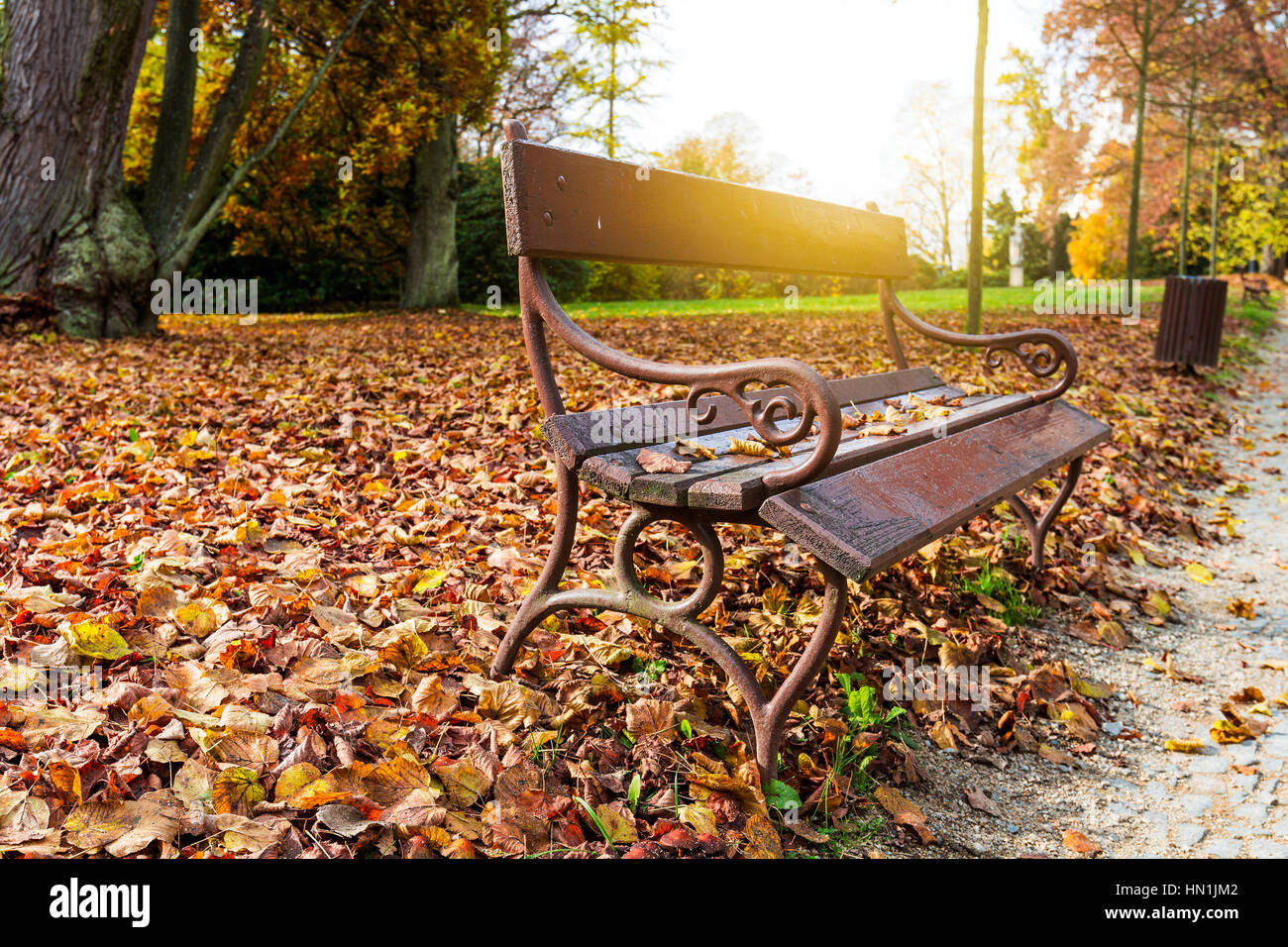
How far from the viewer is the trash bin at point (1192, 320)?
7.88m

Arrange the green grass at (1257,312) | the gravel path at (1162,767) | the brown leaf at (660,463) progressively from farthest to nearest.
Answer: the green grass at (1257,312)
the gravel path at (1162,767)
the brown leaf at (660,463)

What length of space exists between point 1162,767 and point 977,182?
724 cm

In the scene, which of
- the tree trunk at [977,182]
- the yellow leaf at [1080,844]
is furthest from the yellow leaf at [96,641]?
the tree trunk at [977,182]

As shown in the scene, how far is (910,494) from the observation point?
2.09 metres

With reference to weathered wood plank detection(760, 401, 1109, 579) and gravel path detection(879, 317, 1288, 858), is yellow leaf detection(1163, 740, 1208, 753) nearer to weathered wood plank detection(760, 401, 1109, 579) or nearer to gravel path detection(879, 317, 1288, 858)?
gravel path detection(879, 317, 1288, 858)

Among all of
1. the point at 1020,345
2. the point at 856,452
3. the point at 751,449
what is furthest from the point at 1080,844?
the point at 1020,345

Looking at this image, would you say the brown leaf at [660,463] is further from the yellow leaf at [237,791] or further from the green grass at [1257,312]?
the green grass at [1257,312]

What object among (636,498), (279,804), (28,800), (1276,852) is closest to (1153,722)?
(1276,852)

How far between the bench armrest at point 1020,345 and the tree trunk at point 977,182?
474 cm

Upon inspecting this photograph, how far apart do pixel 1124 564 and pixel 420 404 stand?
358 centimetres

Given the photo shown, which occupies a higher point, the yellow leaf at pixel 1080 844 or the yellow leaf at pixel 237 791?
the yellow leaf at pixel 237 791

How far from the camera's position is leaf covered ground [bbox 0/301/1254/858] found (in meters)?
1.69

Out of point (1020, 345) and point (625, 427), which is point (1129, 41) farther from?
point (625, 427)
